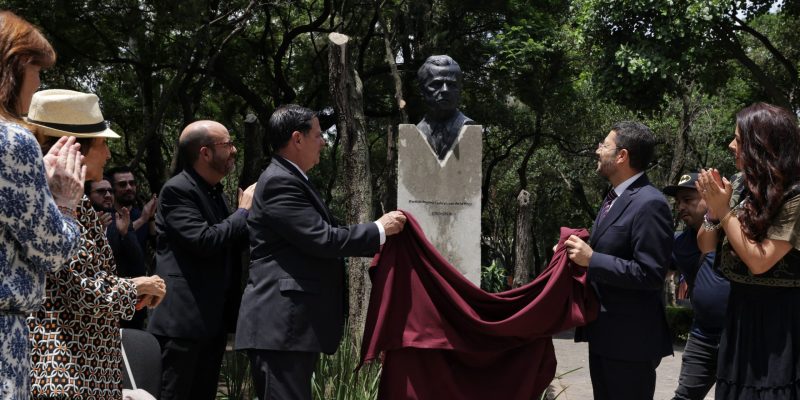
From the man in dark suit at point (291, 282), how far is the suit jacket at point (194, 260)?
1.75 ft

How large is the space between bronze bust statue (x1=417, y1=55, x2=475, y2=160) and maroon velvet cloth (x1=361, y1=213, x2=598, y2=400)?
5.06ft

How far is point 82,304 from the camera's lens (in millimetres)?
3221

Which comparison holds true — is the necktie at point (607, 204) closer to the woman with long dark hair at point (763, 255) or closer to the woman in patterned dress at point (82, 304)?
the woman with long dark hair at point (763, 255)

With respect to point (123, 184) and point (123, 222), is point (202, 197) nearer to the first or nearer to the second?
point (123, 222)

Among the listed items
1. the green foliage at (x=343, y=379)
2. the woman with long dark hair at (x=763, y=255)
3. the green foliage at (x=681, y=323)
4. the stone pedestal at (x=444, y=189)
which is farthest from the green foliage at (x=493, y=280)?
the woman with long dark hair at (x=763, y=255)

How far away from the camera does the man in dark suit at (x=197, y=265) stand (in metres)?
4.97

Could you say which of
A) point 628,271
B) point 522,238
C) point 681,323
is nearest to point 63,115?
point 628,271

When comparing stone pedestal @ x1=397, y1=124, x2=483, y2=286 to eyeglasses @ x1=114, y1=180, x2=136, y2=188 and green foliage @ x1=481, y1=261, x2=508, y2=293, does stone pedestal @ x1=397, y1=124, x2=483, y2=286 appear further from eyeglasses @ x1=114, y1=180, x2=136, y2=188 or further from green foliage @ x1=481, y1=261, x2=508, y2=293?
green foliage @ x1=481, y1=261, x2=508, y2=293

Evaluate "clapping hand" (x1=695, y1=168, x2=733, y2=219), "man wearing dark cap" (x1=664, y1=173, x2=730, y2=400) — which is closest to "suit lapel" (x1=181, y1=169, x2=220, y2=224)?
"clapping hand" (x1=695, y1=168, x2=733, y2=219)

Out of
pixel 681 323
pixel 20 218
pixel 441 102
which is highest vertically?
pixel 441 102

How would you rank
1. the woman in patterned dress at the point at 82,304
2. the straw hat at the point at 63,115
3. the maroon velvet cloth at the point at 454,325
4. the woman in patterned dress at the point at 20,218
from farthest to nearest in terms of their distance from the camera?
the maroon velvet cloth at the point at 454,325, the straw hat at the point at 63,115, the woman in patterned dress at the point at 82,304, the woman in patterned dress at the point at 20,218

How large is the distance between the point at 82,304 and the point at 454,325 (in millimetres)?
2265

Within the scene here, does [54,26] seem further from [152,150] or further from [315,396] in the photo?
[315,396]

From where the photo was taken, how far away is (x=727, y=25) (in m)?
15.7
